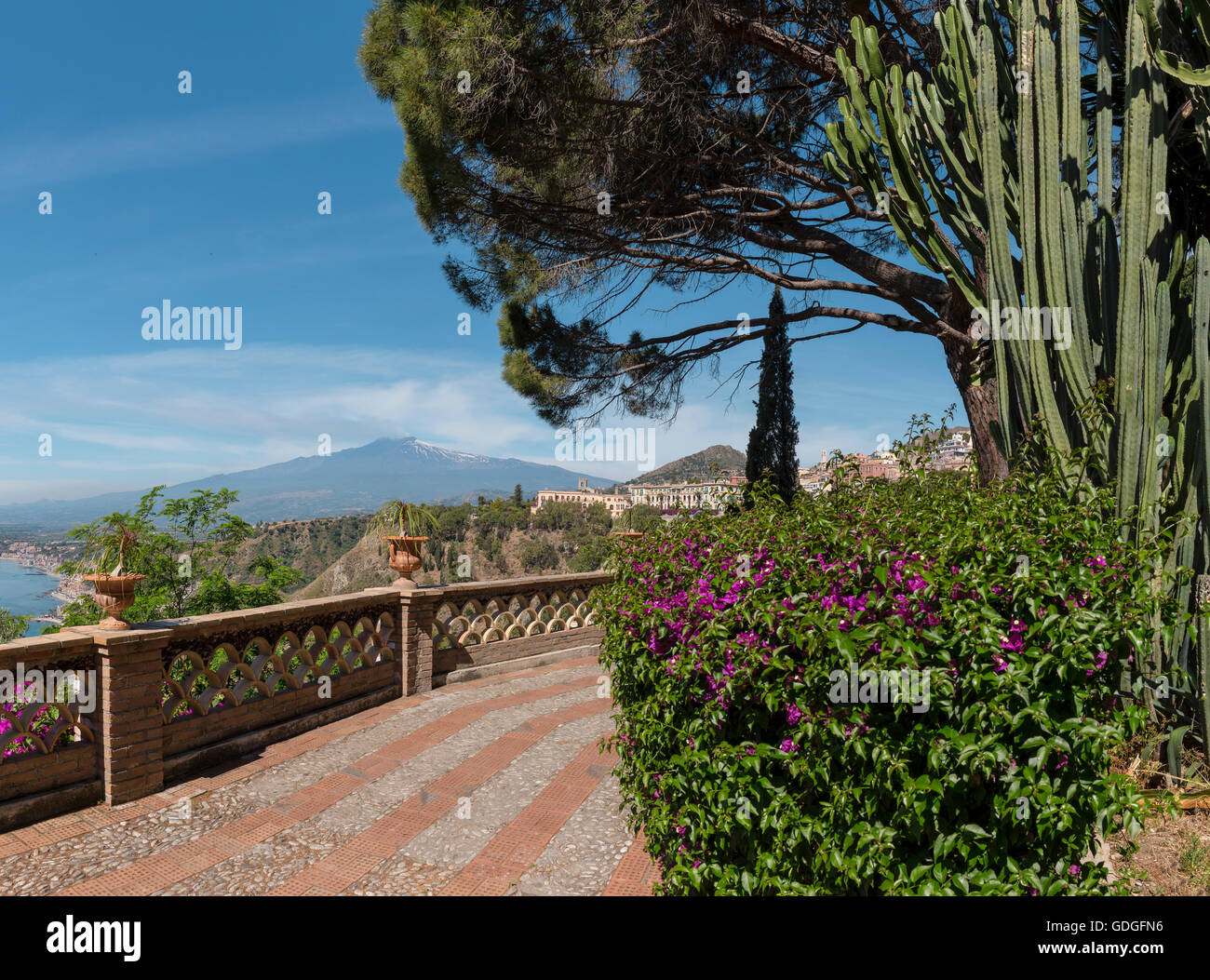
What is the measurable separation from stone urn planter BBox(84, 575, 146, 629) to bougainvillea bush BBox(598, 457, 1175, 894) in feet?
11.8

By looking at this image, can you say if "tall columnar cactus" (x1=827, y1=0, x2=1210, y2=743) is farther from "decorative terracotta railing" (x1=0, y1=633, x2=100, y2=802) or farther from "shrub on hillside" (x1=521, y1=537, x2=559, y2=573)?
"shrub on hillside" (x1=521, y1=537, x2=559, y2=573)

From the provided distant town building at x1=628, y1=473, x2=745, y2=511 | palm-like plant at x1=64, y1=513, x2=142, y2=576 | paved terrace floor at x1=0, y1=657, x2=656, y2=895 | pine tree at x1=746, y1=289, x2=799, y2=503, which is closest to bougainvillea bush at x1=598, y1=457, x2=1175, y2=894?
paved terrace floor at x1=0, y1=657, x2=656, y2=895

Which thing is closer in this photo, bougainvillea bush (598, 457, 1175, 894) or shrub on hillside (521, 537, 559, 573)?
bougainvillea bush (598, 457, 1175, 894)

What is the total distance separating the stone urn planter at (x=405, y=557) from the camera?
681 cm

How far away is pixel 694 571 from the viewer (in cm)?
297

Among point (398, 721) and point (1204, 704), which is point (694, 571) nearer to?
point (1204, 704)

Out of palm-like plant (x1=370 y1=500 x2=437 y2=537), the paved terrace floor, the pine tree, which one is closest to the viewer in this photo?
the paved terrace floor

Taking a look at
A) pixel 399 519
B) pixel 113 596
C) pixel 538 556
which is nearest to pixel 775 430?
pixel 399 519

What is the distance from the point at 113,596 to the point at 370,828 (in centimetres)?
225

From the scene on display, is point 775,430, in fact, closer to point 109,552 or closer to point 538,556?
point 109,552

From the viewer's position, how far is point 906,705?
2.17 meters

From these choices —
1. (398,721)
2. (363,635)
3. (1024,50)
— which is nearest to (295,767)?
(398,721)

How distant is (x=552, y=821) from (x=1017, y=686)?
273 centimetres

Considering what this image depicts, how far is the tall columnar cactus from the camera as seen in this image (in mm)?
3830
